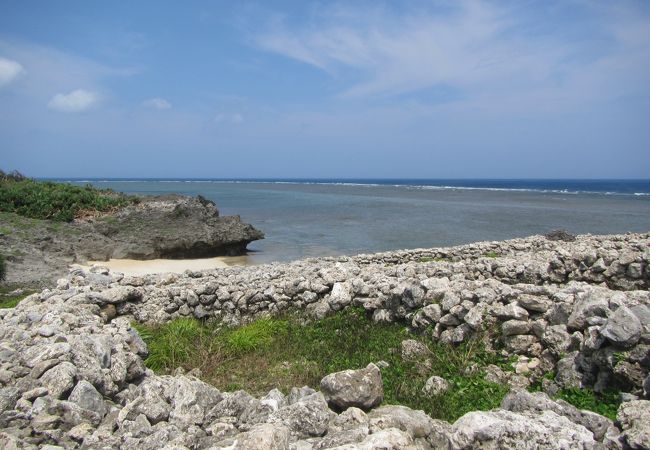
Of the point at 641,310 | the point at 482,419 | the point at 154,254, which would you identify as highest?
the point at 641,310

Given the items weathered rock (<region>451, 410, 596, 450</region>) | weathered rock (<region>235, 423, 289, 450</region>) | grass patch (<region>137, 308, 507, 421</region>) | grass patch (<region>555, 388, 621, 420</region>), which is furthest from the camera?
grass patch (<region>137, 308, 507, 421</region>)

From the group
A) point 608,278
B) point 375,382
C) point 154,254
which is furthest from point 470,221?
point 375,382

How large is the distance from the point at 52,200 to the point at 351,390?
2430cm

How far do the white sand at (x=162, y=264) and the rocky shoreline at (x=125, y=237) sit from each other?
438 mm

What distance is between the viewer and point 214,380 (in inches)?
304

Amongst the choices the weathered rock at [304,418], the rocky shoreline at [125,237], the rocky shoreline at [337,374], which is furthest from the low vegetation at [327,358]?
the rocky shoreline at [125,237]

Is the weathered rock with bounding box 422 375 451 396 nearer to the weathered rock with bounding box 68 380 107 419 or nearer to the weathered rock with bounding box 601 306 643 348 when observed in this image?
the weathered rock with bounding box 601 306 643 348

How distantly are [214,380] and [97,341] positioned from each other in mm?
2118

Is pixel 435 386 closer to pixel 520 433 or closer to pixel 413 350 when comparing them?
pixel 413 350

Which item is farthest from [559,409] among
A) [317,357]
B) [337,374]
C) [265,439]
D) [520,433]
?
[317,357]

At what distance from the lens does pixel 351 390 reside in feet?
17.6

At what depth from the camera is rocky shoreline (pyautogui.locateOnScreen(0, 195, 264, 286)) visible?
1767cm

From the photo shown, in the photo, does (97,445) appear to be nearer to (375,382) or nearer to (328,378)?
(328,378)

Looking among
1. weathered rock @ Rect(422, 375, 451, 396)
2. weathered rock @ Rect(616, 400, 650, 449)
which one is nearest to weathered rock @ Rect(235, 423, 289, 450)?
weathered rock @ Rect(616, 400, 650, 449)
